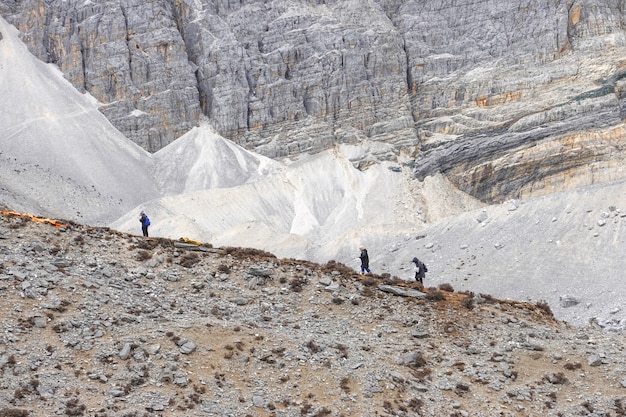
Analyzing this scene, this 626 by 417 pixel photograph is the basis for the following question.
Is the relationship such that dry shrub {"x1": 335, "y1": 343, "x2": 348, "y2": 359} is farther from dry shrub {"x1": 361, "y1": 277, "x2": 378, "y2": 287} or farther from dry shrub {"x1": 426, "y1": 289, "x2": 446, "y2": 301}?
dry shrub {"x1": 426, "y1": 289, "x2": 446, "y2": 301}

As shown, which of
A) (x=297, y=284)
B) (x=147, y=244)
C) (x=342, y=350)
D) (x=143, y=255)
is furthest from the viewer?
(x=147, y=244)

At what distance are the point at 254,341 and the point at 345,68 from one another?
71.9m

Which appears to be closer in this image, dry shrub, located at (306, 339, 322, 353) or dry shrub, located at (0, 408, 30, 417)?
dry shrub, located at (0, 408, 30, 417)

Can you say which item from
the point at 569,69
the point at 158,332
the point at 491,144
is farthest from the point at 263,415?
the point at 569,69

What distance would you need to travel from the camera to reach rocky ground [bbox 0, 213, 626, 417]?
14.3 m

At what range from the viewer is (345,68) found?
85188 millimetres

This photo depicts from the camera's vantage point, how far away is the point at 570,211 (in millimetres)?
43750

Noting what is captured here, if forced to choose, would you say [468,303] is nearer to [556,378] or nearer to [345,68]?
[556,378]

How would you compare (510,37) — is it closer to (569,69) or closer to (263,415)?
(569,69)

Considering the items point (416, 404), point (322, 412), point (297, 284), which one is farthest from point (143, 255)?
point (416, 404)

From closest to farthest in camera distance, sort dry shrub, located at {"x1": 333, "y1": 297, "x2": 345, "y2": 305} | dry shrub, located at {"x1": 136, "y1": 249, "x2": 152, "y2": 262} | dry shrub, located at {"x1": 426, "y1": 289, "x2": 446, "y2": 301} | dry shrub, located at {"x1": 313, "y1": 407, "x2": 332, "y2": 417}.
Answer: dry shrub, located at {"x1": 313, "y1": 407, "x2": 332, "y2": 417} → dry shrub, located at {"x1": 333, "y1": 297, "x2": 345, "y2": 305} → dry shrub, located at {"x1": 136, "y1": 249, "x2": 152, "y2": 262} → dry shrub, located at {"x1": 426, "y1": 289, "x2": 446, "y2": 301}

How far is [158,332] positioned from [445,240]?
32.2 m

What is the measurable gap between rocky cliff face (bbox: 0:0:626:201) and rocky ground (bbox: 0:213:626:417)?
183ft

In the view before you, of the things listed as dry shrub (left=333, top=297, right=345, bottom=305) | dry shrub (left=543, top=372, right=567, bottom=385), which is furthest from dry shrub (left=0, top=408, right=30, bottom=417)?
dry shrub (left=543, top=372, right=567, bottom=385)
